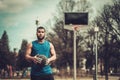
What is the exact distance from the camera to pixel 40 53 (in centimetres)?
762

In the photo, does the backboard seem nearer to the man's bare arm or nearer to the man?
the man

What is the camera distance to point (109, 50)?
58438 mm

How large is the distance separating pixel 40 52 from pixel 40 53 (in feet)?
0.07

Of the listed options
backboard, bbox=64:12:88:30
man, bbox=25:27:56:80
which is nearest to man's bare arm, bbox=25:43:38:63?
man, bbox=25:27:56:80

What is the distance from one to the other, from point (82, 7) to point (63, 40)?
22.2 ft

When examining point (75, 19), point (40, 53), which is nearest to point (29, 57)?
point (40, 53)

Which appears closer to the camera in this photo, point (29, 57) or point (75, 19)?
point (29, 57)

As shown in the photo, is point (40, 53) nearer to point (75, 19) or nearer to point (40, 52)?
point (40, 52)

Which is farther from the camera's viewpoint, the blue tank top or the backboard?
the backboard

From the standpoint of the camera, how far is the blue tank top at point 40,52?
→ 24.5ft

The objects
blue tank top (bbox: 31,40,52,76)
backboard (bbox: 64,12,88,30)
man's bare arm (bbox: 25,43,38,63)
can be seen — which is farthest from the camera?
backboard (bbox: 64,12,88,30)

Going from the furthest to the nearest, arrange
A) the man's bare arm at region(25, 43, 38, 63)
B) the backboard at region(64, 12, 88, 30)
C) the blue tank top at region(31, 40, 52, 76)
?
the backboard at region(64, 12, 88, 30)
the blue tank top at region(31, 40, 52, 76)
the man's bare arm at region(25, 43, 38, 63)

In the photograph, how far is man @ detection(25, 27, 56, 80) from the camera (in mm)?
7457

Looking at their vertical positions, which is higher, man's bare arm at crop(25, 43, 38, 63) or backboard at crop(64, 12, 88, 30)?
backboard at crop(64, 12, 88, 30)
